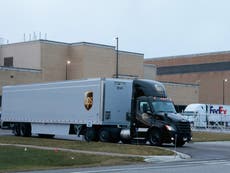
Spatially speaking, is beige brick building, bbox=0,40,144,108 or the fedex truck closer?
the fedex truck

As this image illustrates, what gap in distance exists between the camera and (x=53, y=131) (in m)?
36.3

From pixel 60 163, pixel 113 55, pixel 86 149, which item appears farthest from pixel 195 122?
pixel 60 163

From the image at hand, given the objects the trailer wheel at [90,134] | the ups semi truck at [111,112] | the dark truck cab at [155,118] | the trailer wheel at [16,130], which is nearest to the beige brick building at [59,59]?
the trailer wheel at [16,130]

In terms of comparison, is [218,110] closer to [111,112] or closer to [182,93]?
[182,93]

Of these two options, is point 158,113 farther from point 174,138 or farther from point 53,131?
point 53,131

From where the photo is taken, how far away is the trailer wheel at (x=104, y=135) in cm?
3222

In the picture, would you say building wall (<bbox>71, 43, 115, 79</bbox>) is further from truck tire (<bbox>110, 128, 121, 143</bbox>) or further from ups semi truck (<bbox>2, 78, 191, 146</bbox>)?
truck tire (<bbox>110, 128, 121, 143</bbox>)

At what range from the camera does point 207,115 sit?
234 ft

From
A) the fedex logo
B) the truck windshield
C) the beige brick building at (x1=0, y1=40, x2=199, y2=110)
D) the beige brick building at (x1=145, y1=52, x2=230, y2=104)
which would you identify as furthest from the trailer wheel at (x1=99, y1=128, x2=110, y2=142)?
the beige brick building at (x1=145, y1=52, x2=230, y2=104)

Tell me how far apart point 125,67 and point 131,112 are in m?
57.7

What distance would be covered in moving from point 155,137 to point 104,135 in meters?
3.44

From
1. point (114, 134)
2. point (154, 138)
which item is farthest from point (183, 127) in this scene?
point (114, 134)

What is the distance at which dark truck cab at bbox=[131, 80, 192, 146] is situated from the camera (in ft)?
98.7

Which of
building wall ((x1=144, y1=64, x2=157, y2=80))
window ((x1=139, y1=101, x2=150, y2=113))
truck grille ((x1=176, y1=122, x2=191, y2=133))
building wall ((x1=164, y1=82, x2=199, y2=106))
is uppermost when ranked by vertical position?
building wall ((x1=144, y1=64, x2=157, y2=80))
